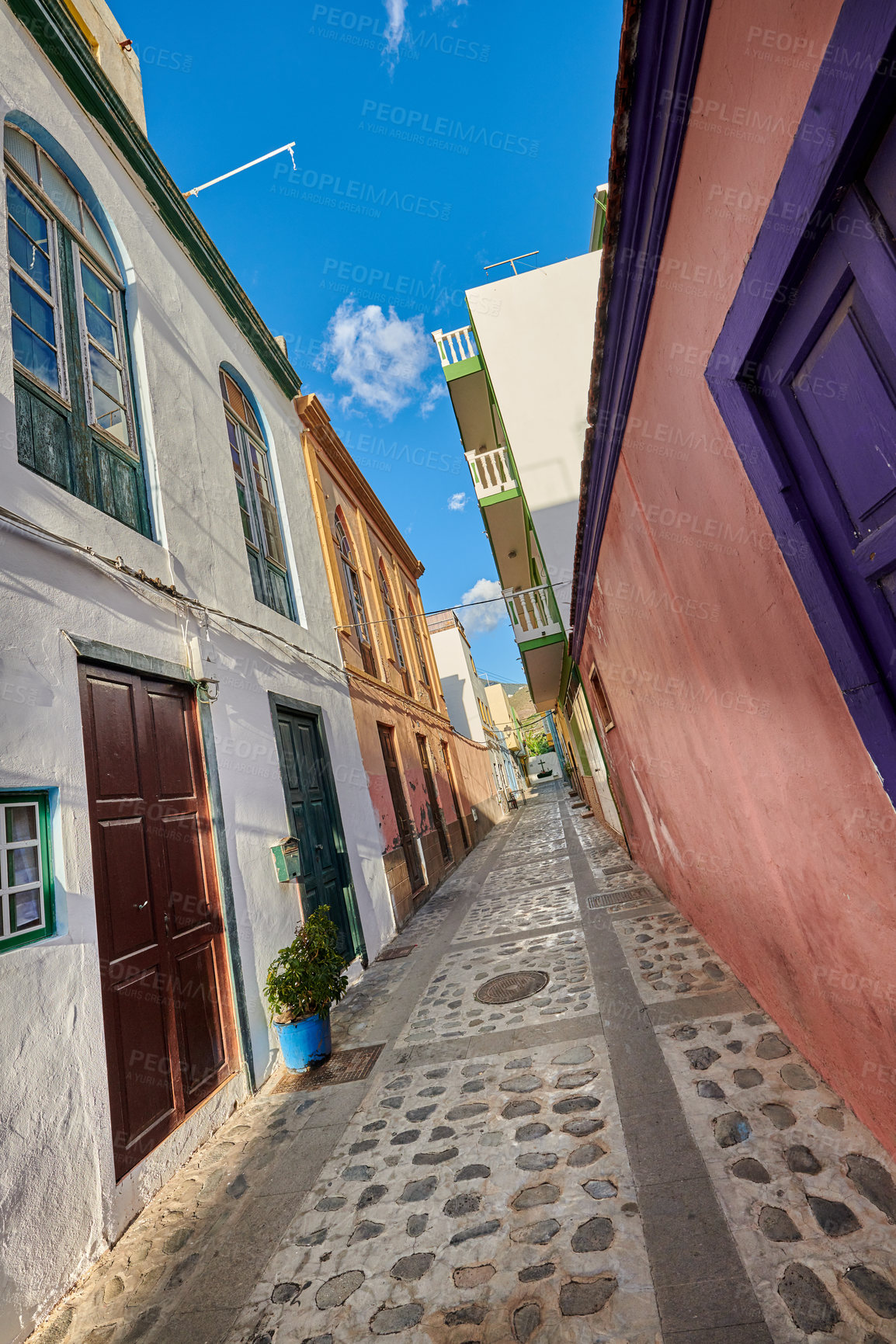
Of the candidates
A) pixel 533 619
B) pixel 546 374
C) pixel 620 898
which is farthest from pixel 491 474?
pixel 620 898

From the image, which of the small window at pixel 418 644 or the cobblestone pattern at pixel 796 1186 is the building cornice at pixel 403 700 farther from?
the cobblestone pattern at pixel 796 1186

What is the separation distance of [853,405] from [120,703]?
4070 millimetres

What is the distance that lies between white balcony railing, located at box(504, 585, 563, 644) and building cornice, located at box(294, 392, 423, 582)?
3507 millimetres

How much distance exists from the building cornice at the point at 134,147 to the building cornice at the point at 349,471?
97 cm

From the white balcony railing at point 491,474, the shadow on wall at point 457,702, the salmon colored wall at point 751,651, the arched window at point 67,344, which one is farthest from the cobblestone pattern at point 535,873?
the shadow on wall at point 457,702

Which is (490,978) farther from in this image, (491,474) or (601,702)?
(491,474)

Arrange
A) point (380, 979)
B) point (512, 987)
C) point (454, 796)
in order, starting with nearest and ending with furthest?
1. point (512, 987)
2. point (380, 979)
3. point (454, 796)

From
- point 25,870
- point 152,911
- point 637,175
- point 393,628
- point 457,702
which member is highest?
point 457,702

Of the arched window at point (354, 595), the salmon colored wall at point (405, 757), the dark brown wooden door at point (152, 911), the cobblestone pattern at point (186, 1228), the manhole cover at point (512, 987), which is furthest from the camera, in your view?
the arched window at point (354, 595)

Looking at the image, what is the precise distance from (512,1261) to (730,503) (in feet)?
9.31

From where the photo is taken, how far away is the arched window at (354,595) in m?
10.1

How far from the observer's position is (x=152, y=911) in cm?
385

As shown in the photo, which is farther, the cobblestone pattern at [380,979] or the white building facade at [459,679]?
the white building facade at [459,679]

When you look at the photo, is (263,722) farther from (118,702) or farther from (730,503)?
(730,503)
